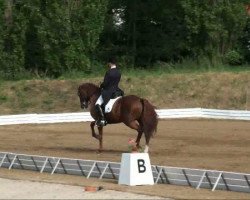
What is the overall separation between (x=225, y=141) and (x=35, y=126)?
11.2 metres

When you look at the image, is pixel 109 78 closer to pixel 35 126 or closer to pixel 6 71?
pixel 35 126

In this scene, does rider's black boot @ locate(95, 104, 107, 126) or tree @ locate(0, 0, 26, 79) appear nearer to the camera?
rider's black boot @ locate(95, 104, 107, 126)

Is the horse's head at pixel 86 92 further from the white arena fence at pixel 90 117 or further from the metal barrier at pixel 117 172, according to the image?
the white arena fence at pixel 90 117

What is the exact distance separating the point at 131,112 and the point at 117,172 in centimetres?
429

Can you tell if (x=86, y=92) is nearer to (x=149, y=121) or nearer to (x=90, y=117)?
(x=149, y=121)

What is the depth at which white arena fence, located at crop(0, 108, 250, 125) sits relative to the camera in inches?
1256

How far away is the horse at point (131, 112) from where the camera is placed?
18578 millimetres

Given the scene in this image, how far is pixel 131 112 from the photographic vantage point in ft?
62.3

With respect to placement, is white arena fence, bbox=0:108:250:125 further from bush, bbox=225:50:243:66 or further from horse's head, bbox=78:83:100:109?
bush, bbox=225:50:243:66

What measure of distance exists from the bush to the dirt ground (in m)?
16.7

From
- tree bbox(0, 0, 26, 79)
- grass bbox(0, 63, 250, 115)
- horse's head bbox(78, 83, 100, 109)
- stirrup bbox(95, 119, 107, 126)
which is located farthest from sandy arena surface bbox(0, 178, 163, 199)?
tree bbox(0, 0, 26, 79)

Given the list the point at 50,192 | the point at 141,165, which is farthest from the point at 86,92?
the point at 50,192

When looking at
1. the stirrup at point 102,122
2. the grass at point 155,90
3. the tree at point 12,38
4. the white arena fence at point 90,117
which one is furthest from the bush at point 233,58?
the stirrup at point 102,122

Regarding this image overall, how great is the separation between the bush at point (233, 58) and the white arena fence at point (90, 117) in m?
14.8
